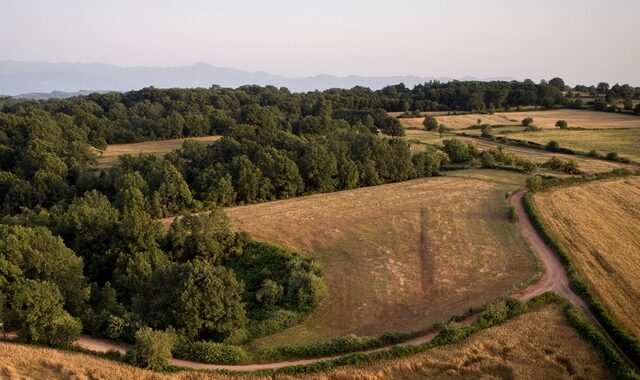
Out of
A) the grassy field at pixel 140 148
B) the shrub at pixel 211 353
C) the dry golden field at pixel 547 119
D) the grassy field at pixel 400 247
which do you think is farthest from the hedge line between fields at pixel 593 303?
the dry golden field at pixel 547 119

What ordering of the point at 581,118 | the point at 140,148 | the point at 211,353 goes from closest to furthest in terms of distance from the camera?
1. the point at 211,353
2. the point at 140,148
3. the point at 581,118

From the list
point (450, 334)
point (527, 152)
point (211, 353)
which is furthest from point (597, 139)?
point (211, 353)

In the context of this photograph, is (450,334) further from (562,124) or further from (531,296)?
(562,124)

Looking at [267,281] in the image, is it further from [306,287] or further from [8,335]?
[8,335]

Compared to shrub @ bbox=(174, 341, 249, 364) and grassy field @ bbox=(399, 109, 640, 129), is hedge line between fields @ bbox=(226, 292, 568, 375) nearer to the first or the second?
Answer: shrub @ bbox=(174, 341, 249, 364)

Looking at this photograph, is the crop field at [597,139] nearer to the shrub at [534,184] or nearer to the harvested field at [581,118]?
the harvested field at [581,118]

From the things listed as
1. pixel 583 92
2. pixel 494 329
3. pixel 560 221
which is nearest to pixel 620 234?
pixel 560 221

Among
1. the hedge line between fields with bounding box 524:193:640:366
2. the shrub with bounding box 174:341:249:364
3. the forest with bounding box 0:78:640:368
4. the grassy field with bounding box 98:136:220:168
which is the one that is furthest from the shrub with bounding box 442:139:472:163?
the shrub with bounding box 174:341:249:364

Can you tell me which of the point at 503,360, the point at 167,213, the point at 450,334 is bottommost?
the point at 167,213
